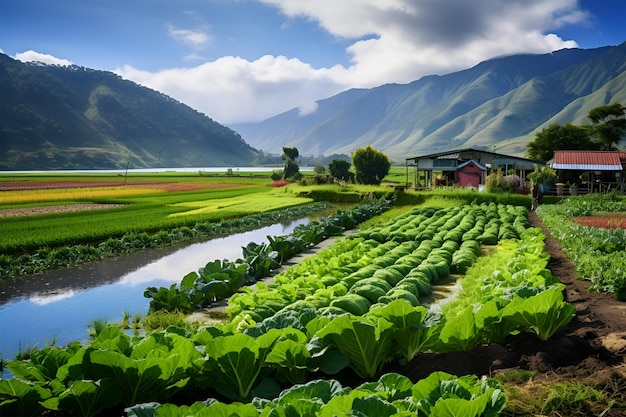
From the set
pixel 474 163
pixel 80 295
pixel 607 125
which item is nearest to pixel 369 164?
pixel 474 163

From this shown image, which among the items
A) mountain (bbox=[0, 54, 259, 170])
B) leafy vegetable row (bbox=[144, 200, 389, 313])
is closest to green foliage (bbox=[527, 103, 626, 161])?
leafy vegetable row (bbox=[144, 200, 389, 313])

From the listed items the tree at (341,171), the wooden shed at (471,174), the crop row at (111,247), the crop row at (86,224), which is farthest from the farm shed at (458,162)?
the crop row at (111,247)

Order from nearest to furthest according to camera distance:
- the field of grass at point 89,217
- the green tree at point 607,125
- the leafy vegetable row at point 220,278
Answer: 1. the leafy vegetable row at point 220,278
2. the field of grass at point 89,217
3. the green tree at point 607,125

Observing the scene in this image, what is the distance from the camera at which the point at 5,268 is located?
1245 cm

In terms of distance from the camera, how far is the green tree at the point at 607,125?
58.4 meters

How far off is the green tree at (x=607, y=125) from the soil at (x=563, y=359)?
62967 mm

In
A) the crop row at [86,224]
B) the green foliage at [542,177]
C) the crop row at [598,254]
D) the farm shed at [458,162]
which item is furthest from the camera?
the farm shed at [458,162]

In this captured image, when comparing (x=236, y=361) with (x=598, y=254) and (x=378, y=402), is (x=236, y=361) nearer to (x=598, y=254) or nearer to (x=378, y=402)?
(x=378, y=402)

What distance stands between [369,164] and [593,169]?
74.0 feet

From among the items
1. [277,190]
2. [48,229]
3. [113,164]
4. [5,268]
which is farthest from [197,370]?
[113,164]

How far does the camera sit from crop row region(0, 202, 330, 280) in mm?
12727

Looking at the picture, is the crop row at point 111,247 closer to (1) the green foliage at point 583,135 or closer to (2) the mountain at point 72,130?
(1) the green foliage at point 583,135

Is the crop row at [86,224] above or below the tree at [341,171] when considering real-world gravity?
below

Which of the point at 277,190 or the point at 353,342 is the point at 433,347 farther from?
the point at 277,190
